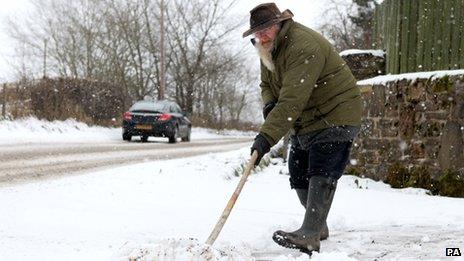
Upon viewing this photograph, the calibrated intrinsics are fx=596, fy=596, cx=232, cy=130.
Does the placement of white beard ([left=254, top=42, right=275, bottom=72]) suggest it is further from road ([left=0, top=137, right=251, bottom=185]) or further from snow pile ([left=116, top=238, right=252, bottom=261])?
road ([left=0, top=137, right=251, bottom=185])

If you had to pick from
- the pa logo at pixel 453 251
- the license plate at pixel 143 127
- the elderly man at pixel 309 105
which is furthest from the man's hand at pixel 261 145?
the license plate at pixel 143 127

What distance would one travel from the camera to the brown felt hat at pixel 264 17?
13.0 feet

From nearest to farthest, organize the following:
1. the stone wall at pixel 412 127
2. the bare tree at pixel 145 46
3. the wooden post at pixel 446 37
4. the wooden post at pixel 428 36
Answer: the stone wall at pixel 412 127 → the wooden post at pixel 446 37 → the wooden post at pixel 428 36 → the bare tree at pixel 145 46

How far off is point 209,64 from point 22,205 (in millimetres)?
34243

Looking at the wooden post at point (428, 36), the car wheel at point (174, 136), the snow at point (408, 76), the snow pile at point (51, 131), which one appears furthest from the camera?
the car wheel at point (174, 136)

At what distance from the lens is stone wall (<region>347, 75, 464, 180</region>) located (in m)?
7.18

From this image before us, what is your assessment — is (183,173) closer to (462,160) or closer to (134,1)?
(462,160)

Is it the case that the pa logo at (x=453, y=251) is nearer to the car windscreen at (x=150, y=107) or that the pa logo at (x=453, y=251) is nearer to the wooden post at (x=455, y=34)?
the wooden post at (x=455, y=34)

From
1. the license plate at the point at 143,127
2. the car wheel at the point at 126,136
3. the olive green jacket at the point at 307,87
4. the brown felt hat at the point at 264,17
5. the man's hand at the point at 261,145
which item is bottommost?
the car wheel at the point at 126,136

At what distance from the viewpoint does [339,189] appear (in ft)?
24.9

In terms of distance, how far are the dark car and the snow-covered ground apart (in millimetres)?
10584

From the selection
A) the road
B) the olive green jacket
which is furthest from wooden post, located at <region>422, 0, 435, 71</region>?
the road

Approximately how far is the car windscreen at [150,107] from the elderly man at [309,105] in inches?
594

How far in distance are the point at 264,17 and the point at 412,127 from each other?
439 cm
